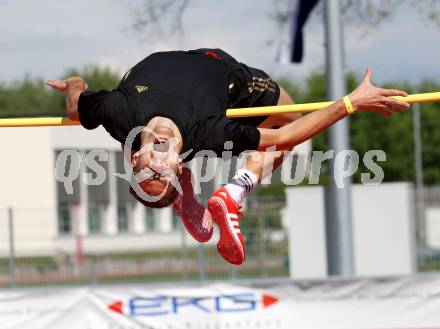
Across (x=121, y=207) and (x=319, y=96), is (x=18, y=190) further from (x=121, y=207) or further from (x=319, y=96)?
(x=319, y=96)

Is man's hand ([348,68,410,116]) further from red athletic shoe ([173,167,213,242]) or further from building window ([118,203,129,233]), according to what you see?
building window ([118,203,129,233])

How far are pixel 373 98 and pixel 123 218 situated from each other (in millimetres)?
9555

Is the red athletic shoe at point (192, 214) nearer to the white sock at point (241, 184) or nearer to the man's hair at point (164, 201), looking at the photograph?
the white sock at point (241, 184)

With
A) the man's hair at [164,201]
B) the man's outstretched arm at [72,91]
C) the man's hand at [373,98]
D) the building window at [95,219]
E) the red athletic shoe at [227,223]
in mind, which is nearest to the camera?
the man's hair at [164,201]

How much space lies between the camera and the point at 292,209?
1292cm

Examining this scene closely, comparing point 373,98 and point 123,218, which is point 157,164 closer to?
point 373,98

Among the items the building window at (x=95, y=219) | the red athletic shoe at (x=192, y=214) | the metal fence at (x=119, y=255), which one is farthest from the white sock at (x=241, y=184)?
the building window at (x=95, y=219)

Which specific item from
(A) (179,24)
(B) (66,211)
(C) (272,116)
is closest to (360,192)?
(A) (179,24)

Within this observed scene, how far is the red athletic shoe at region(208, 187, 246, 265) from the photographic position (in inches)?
Answer: 270

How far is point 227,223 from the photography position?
6.86m

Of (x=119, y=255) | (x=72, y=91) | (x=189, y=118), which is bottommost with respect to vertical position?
(x=119, y=255)

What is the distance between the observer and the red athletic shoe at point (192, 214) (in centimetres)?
700

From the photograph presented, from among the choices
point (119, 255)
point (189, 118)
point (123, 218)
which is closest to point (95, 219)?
point (123, 218)

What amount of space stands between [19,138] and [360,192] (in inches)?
533
